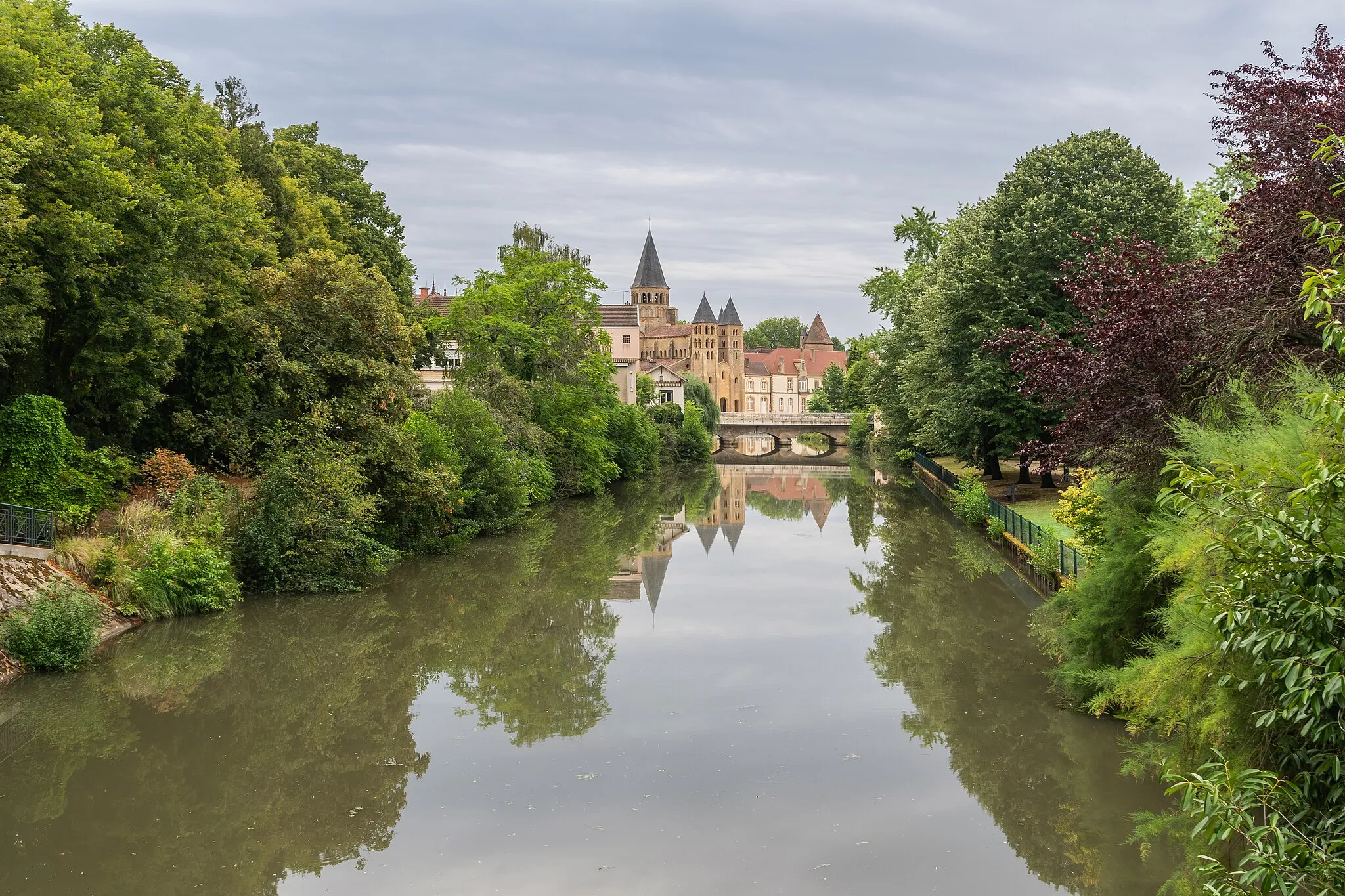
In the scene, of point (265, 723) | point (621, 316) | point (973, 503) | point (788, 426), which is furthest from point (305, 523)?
point (788, 426)

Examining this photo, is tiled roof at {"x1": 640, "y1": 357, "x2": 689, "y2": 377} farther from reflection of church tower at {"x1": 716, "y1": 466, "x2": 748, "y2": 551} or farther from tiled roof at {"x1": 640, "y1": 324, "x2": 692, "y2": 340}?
reflection of church tower at {"x1": 716, "y1": 466, "x2": 748, "y2": 551}

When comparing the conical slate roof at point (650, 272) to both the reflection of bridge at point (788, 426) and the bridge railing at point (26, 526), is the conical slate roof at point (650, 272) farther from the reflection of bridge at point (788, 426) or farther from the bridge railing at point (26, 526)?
the bridge railing at point (26, 526)

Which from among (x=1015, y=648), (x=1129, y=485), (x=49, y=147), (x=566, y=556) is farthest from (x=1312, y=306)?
(x=566, y=556)

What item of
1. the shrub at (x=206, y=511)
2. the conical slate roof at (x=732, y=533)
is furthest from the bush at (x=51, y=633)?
the conical slate roof at (x=732, y=533)

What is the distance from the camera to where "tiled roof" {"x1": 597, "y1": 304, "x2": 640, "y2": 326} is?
81.6 m

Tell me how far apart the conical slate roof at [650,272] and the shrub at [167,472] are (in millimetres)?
99925

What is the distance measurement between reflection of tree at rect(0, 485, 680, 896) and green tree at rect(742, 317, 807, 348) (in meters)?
152

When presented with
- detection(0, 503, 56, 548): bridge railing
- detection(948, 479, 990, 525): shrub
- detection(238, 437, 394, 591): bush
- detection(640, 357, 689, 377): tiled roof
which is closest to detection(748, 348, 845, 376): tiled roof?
detection(640, 357, 689, 377): tiled roof

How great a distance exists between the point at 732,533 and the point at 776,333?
466ft

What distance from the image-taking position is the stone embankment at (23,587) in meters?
15.4

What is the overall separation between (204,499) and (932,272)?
1091 inches

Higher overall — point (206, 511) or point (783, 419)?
point (783, 419)

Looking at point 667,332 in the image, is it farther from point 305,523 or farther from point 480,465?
point 305,523

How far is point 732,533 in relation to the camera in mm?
35531
